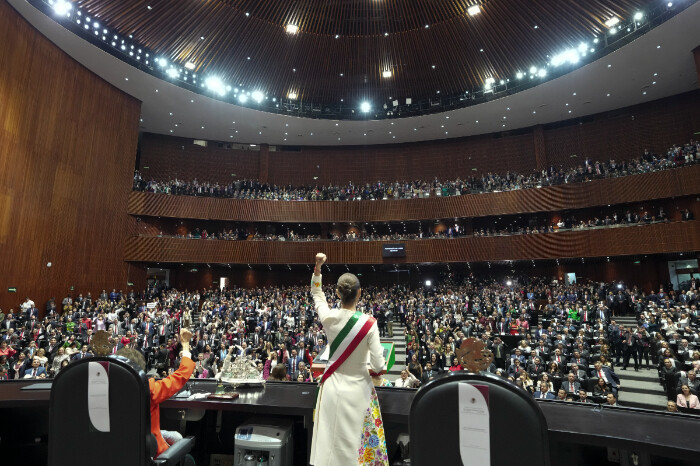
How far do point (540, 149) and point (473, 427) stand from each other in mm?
24841

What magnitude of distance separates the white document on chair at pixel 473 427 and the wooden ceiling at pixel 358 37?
18.5 metres

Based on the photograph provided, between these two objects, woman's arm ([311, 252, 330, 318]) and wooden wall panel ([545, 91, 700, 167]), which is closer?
woman's arm ([311, 252, 330, 318])

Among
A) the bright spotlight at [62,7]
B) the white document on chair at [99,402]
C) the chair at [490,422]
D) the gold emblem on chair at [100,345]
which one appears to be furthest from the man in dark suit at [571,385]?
the bright spotlight at [62,7]

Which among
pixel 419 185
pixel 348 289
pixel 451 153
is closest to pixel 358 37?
pixel 419 185

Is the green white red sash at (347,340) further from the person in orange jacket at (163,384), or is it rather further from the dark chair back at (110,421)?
the dark chair back at (110,421)

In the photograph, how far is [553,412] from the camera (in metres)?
2.04

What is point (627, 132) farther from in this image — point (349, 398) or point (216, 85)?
point (349, 398)

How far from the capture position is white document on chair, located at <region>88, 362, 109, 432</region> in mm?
1610

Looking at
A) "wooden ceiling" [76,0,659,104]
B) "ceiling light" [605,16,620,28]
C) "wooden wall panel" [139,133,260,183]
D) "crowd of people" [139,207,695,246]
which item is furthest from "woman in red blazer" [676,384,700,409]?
"wooden wall panel" [139,133,260,183]

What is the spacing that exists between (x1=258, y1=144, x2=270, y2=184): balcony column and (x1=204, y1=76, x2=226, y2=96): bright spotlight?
616cm

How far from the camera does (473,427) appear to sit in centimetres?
118

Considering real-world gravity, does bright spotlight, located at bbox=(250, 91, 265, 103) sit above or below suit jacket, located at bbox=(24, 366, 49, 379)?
above

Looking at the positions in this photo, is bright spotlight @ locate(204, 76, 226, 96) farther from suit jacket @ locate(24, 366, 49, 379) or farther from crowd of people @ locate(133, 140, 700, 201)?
suit jacket @ locate(24, 366, 49, 379)

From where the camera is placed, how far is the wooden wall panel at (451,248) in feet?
57.1
